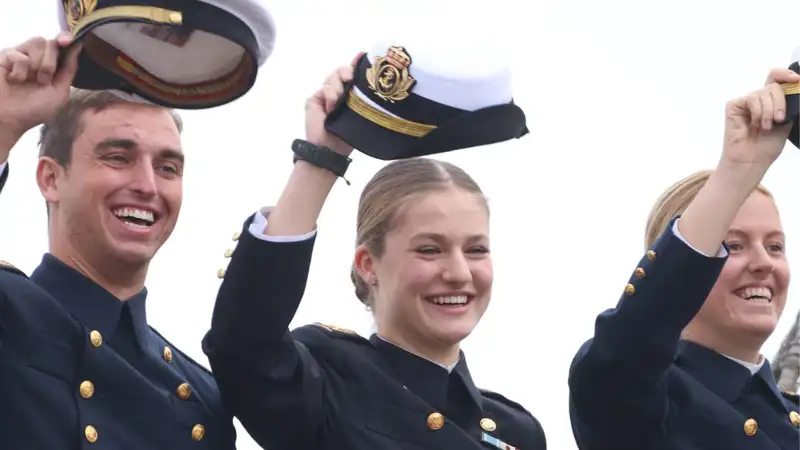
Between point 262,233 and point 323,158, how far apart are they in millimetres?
337

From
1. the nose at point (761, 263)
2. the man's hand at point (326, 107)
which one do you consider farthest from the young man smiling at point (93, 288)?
the nose at point (761, 263)

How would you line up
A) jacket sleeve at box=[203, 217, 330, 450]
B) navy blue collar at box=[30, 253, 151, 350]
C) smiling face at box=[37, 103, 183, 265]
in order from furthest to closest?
1. smiling face at box=[37, 103, 183, 265]
2. navy blue collar at box=[30, 253, 151, 350]
3. jacket sleeve at box=[203, 217, 330, 450]

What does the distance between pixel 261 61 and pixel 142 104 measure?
2.37 ft

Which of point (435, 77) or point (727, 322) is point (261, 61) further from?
point (727, 322)

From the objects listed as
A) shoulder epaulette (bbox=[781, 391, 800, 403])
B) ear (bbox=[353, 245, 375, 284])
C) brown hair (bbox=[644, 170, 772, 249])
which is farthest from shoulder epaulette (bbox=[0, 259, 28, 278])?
shoulder epaulette (bbox=[781, 391, 800, 403])

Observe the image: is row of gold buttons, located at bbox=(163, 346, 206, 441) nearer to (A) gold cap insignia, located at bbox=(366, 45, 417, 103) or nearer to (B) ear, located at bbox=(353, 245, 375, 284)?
(B) ear, located at bbox=(353, 245, 375, 284)

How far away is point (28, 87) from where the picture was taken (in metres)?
4.77

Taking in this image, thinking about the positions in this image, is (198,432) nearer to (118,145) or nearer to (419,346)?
(419,346)

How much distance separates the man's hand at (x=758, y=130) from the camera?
5.59 m

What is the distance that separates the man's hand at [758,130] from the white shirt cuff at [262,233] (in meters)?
1.54

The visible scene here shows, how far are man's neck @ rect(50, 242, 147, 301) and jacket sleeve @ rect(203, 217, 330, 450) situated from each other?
0.44m

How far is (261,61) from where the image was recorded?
16.8 ft

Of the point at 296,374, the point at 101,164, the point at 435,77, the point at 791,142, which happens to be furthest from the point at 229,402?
the point at 791,142

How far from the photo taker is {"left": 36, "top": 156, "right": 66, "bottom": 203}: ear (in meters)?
5.56
